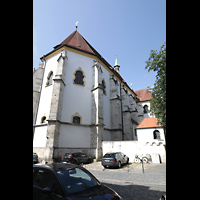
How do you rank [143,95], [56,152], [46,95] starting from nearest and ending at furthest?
[56,152] → [46,95] → [143,95]

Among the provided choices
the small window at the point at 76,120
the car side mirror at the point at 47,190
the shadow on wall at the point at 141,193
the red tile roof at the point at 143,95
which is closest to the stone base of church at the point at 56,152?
the small window at the point at 76,120

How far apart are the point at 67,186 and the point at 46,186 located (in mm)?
544

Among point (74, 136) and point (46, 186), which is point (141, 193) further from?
point (74, 136)

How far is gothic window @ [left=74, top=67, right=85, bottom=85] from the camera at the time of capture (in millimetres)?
18859

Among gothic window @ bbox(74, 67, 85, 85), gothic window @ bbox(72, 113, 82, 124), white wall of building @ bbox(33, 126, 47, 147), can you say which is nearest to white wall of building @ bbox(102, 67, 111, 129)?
gothic window @ bbox(74, 67, 85, 85)

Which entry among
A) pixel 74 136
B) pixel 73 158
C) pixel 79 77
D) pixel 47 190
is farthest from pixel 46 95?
pixel 47 190

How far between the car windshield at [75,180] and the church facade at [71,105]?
11155 millimetres

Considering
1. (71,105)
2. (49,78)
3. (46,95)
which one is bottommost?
(71,105)

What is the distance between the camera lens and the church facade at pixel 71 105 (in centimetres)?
1498

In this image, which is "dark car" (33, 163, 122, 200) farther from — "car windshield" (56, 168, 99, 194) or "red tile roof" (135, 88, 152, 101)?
"red tile roof" (135, 88, 152, 101)

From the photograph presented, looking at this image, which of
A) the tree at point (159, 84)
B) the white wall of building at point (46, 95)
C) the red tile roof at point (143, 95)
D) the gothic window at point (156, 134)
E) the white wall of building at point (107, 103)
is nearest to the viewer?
the tree at point (159, 84)

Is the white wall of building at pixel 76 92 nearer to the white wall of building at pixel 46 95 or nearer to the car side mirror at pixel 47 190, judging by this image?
the white wall of building at pixel 46 95

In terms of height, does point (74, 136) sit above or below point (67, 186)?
below

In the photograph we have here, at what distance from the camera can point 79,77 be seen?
19.2 metres
